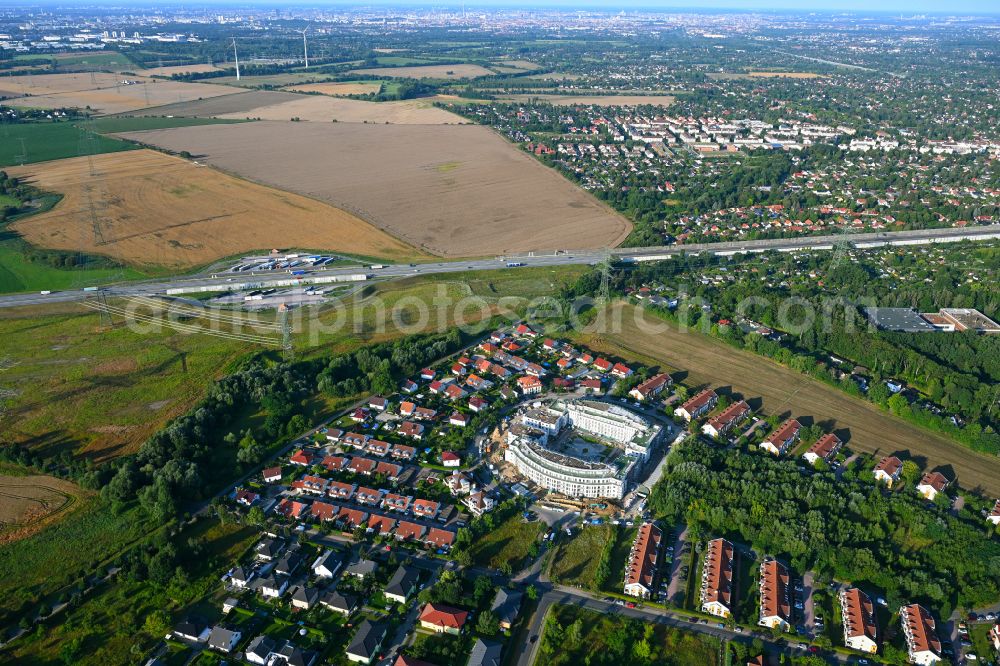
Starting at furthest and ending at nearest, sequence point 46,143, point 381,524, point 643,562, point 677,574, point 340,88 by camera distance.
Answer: point 340,88
point 46,143
point 381,524
point 677,574
point 643,562

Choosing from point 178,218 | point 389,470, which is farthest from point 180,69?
point 389,470

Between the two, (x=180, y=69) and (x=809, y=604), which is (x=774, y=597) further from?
(x=180, y=69)

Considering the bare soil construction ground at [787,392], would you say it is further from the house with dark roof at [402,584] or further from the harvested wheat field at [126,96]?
the harvested wheat field at [126,96]

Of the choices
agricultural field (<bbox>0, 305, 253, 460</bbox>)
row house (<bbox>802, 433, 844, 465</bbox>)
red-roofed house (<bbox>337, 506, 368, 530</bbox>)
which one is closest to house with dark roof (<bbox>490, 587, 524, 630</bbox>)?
red-roofed house (<bbox>337, 506, 368, 530</bbox>)

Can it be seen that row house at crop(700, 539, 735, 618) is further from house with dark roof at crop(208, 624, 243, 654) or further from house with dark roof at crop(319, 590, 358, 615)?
house with dark roof at crop(208, 624, 243, 654)

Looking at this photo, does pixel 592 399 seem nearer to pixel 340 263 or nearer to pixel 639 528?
pixel 639 528

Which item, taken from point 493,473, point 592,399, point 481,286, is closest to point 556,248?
point 481,286
